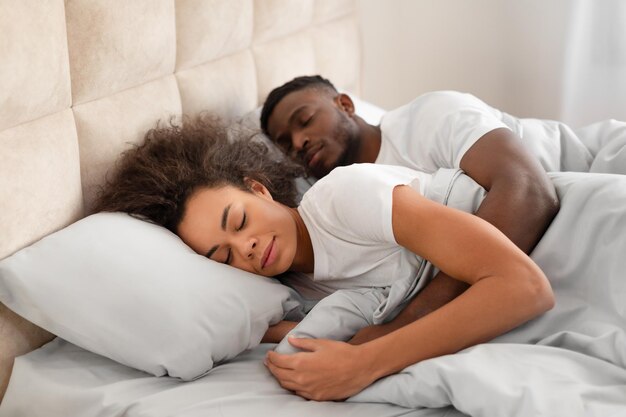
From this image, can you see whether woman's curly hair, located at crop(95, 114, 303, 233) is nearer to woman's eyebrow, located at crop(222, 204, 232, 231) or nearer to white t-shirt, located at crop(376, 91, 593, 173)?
woman's eyebrow, located at crop(222, 204, 232, 231)

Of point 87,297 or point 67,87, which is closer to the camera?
point 87,297

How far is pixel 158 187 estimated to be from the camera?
4.99 feet

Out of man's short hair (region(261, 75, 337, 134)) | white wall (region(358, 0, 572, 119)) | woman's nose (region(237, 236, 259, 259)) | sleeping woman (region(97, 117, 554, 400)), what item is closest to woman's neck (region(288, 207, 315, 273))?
sleeping woman (region(97, 117, 554, 400))

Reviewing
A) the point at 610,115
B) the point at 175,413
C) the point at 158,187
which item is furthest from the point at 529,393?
the point at 610,115

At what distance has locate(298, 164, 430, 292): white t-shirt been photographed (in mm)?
1396

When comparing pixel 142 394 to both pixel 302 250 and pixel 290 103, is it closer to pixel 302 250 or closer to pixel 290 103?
pixel 302 250

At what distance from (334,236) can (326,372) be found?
0.32 m

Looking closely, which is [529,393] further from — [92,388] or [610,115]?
[610,115]

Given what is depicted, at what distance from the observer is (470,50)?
2.96 metres

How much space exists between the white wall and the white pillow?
1.83 m

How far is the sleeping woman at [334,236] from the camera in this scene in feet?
4.13

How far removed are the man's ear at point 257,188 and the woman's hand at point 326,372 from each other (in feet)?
1.28

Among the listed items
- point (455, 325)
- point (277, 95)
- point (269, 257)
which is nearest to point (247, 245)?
point (269, 257)

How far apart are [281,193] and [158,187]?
288 millimetres
